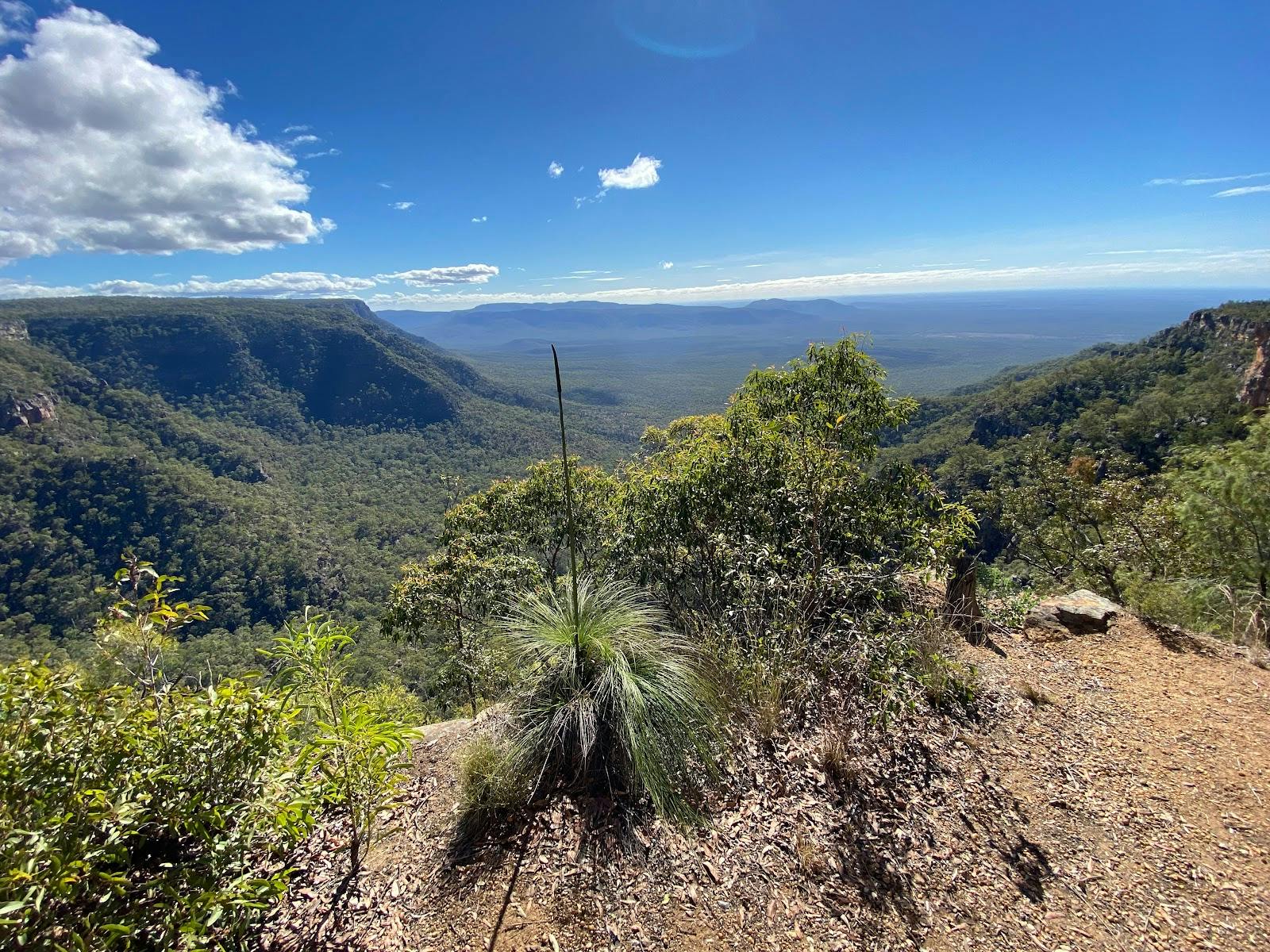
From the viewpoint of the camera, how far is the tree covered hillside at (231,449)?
55000 millimetres

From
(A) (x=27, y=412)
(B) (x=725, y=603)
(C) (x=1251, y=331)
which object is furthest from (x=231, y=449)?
(C) (x=1251, y=331)

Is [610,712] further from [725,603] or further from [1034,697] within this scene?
[1034,697]

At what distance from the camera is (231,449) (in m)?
A: 93.8

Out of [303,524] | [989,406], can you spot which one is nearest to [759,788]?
[989,406]

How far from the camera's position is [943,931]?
2389mm

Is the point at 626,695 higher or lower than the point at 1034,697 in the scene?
higher

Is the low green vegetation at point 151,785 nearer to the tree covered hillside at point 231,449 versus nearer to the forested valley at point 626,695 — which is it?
the forested valley at point 626,695

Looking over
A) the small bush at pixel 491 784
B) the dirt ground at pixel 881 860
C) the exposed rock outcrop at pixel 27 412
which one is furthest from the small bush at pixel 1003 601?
the exposed rock outcrop at pixel 27 412

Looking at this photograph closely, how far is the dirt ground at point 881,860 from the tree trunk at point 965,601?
1.42 m

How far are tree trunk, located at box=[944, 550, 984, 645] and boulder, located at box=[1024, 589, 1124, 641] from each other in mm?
861

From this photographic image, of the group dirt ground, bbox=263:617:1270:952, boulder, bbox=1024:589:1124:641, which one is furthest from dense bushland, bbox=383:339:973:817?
boulder, bbox=1024:589:1124:641

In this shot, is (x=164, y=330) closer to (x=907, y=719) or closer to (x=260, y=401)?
(x=260, y=401)

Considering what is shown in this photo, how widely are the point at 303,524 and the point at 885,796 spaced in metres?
80.3

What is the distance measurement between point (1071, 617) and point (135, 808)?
24.6 feet
